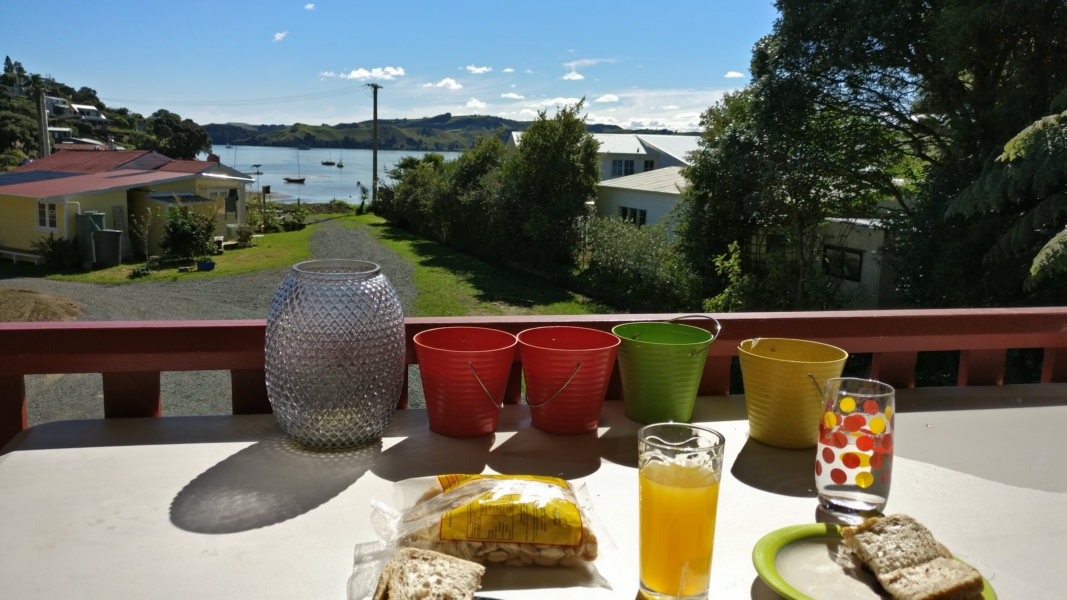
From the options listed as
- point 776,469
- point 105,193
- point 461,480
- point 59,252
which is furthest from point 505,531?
point 105,193

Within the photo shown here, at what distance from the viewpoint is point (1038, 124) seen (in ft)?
18.2

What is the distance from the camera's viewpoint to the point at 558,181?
57.9 ft

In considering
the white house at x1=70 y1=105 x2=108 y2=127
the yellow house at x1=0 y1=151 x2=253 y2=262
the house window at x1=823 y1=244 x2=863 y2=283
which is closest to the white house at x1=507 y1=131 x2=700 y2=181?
the yellow house at x1=0 y1=151 x2=253 y2=262

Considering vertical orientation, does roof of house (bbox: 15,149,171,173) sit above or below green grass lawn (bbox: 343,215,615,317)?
above

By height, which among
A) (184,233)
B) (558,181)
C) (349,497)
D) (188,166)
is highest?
(188,166)

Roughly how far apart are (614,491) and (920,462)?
0.56 meters

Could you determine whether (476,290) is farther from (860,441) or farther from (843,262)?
(860,441)

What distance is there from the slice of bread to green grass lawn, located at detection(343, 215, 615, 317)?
11120mm

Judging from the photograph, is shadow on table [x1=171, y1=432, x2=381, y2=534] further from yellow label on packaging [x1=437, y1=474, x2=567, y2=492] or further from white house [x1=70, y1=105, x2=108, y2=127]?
white house [x1=70, y1=105, x2=108, y2=127]

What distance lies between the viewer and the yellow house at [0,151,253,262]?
16625 millimetres

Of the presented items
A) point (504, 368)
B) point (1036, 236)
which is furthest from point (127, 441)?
point (1036, 236)

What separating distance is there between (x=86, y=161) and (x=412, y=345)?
79.3 feet

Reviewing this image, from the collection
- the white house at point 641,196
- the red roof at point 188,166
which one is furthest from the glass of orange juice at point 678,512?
the red roof at point 188,166

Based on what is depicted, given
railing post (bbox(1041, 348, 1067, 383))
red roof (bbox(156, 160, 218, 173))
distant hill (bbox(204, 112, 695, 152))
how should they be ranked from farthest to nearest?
distant hill (bbox(204, 112, 695, 152))
red roof (bbox(156, 160, 218, 173))
railing post (bbox(1041, 348, 1067, 383))
